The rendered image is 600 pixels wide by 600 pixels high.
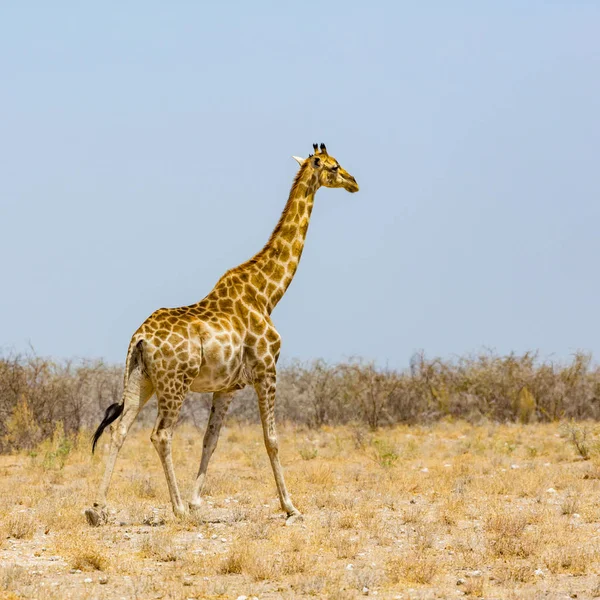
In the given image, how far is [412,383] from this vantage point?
25.2m

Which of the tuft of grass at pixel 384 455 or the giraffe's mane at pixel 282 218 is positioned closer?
the giraffe's mane at pixel 282 218

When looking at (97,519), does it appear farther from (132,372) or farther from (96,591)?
(96,591)

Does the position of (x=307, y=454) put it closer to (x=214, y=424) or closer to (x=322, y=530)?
(x=214, y=424)

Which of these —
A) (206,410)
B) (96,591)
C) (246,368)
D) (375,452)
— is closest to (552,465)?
(375,452)

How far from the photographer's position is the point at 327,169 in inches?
477

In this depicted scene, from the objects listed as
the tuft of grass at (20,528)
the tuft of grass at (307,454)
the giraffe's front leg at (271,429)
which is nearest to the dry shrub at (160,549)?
the tuft of grass at (20,528)

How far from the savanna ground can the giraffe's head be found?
3.89 m

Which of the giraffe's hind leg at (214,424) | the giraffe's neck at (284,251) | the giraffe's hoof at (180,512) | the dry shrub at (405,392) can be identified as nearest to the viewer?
the giraffe's hoof at (180,512)

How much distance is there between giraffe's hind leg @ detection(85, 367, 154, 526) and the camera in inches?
402

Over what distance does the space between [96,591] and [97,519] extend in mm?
2571

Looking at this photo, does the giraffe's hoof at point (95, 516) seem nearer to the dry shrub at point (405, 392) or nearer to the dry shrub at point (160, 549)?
the dry shrub at point (160, 549)

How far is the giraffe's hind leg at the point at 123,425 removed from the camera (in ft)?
33.5

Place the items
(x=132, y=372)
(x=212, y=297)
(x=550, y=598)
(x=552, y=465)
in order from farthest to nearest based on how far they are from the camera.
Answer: (x=552, y=465) → (x=212, y=297) → (x=132, y=372) → (x=550, y=598)

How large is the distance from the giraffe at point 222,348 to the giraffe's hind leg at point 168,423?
0.03 ft
